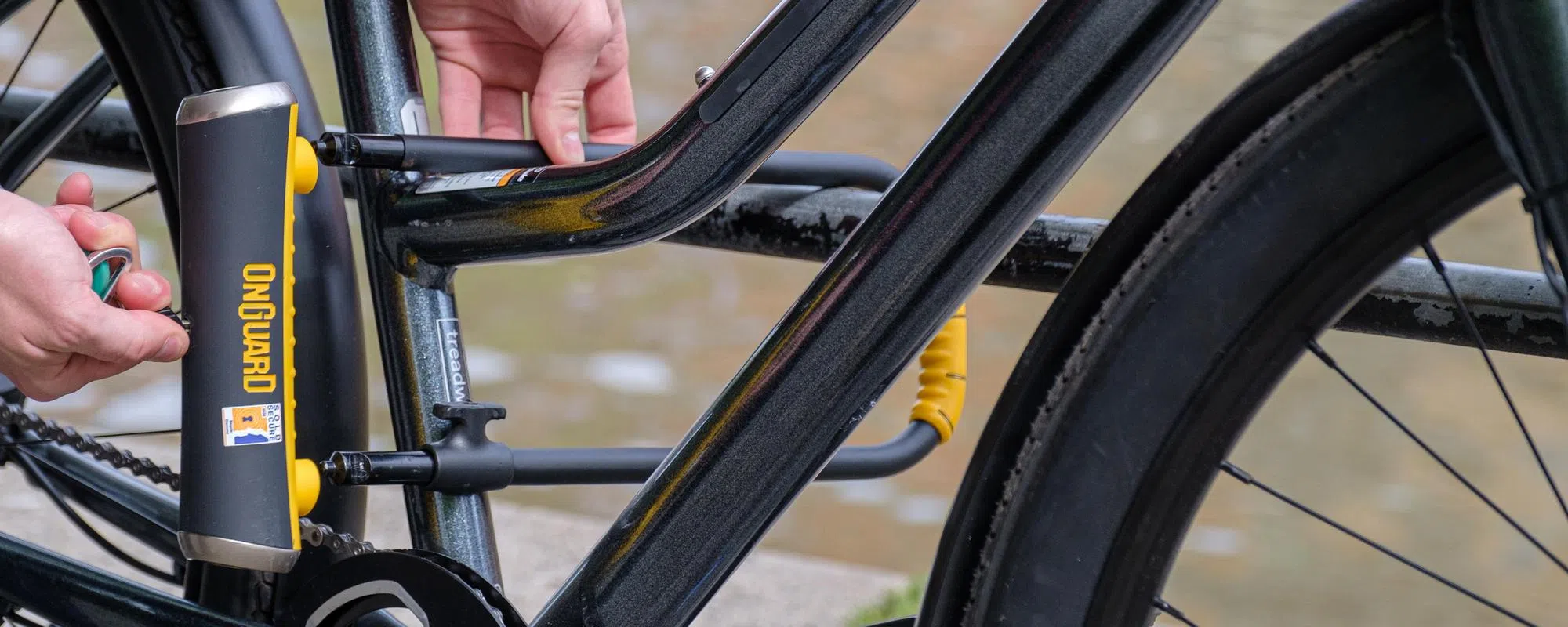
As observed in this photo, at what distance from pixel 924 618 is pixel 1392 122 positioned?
0.84 ft

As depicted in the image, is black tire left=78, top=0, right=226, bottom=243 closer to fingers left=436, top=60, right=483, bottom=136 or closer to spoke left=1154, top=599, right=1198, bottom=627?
fingers left=436, top=60, right=483, bottom=136

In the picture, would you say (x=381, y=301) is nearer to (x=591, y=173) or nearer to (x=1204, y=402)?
(x=591, y=173)

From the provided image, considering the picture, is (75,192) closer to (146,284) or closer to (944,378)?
(146,284)

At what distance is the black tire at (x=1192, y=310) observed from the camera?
46 cm

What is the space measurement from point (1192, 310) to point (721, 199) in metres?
0.22

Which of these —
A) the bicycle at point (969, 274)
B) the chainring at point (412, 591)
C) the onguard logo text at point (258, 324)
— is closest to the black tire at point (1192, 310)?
the bicycle at point (969, 274)

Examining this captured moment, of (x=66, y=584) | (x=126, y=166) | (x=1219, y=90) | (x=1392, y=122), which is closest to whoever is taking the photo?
(x=1392, y=122)

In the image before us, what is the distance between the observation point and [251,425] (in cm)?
61

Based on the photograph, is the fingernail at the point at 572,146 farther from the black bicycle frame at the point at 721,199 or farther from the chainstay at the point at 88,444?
the chainstay at the point at 88,444

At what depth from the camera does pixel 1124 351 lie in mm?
511

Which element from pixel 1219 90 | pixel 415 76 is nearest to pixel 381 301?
pixel 415 76

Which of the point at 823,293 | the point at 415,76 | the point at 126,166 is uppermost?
the point at 126,166

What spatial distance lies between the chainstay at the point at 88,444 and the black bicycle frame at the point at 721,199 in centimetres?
17

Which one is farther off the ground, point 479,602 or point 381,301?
point 381,301
